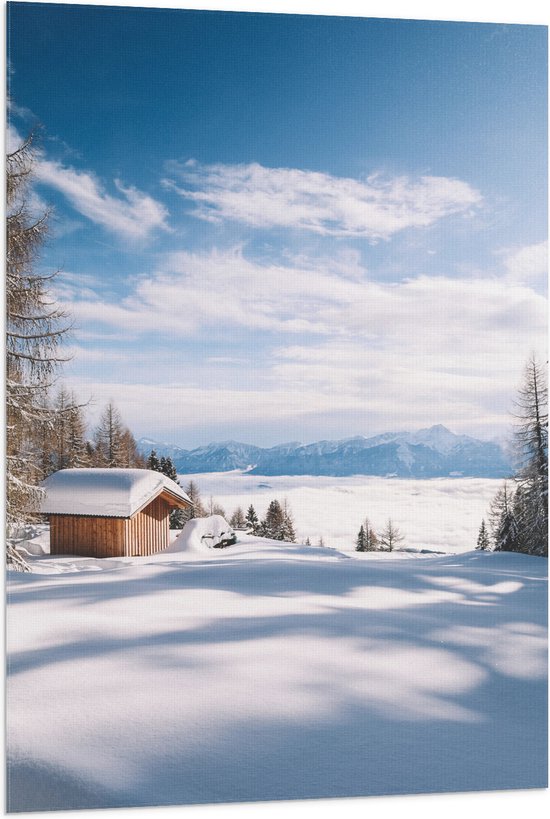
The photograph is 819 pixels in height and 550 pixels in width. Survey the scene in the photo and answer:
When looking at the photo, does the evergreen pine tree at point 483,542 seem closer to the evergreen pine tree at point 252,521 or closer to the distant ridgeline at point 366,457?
the distant ridgeline at point 366,457

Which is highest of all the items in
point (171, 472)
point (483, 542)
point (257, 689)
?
point (171, 472)

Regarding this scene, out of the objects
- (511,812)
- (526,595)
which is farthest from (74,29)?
(511,812)

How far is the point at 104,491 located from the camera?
2.88 metres

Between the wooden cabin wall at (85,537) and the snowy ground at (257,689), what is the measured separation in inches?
2.8

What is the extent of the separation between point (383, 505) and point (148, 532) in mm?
1091

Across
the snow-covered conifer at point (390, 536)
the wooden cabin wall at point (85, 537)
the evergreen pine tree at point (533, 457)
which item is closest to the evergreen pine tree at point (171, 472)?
the wooden cabin wall at point (85, 537)

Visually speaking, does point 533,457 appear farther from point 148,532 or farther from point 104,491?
point 104,491

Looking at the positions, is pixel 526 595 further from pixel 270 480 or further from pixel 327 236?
pixel 327 236

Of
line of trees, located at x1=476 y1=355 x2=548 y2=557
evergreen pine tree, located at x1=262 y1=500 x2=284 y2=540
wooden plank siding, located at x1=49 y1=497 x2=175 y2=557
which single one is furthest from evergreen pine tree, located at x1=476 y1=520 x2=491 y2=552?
wooden plank siding, located at x1=49 y1=497 x2=175 y2=557

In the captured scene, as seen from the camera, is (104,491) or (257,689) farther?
(104,491)

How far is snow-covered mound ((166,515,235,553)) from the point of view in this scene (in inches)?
113

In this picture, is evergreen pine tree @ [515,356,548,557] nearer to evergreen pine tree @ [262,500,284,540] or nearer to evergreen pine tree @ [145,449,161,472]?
A: evergreen pine tree @ [262,500,284,540]

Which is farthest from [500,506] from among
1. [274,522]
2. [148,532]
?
[148,532]

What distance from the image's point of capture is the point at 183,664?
2.26 m
